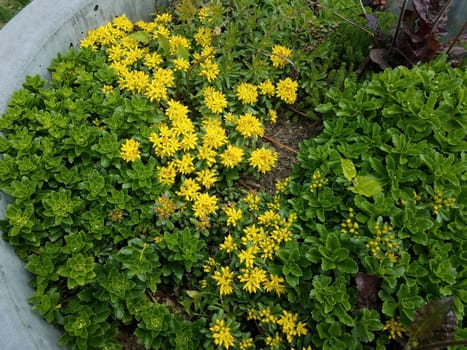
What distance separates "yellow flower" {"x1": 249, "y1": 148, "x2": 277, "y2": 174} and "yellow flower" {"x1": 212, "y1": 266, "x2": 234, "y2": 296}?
2.11 ft

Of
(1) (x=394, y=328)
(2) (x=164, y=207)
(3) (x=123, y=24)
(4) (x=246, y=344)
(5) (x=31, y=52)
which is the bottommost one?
(1) (x=394, y=328)

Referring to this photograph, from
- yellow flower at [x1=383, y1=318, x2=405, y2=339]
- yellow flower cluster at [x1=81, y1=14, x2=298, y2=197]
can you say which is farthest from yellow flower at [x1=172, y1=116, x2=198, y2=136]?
yellow flower at [x1=383, y1=318, x2=405, y2=339]

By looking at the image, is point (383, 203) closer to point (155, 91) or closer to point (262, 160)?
point (262, 160)

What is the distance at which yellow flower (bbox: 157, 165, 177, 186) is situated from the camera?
2301 mm

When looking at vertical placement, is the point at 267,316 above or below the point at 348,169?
below

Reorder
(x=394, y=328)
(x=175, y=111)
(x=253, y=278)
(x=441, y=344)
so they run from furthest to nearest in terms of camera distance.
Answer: (x=175, y=111) → (x=253, y=278) → (x=394, y=328) → (x=441, y=344)

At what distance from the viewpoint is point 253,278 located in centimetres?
205

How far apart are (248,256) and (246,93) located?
107cm

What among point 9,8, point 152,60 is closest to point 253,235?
point 152,60

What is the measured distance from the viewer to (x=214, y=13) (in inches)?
114

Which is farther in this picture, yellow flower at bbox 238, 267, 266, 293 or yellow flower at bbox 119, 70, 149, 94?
yellow flower at bbox 119, 70, 149, 94

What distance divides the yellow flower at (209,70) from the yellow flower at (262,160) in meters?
0.57

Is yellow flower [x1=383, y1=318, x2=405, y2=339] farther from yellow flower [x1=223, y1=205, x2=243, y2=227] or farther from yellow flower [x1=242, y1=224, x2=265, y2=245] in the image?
yellow flower [x1=223, y1=205, x2=243, y2=227]

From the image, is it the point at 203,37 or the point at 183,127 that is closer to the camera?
the point at 183,127
